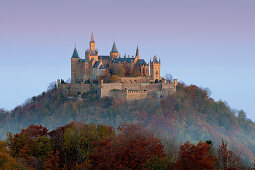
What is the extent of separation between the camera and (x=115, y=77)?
84188 mm

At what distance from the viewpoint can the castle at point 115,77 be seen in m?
83.3

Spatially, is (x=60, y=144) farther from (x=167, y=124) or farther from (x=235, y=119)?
(x=235, y=119)

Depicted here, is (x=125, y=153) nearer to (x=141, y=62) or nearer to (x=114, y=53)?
(x=141, y=62)

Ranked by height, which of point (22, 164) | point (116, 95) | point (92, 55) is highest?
point (92, 55)

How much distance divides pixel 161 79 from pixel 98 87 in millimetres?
11458

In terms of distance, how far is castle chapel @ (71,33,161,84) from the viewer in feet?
284

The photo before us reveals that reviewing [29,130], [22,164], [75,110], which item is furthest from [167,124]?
[22,164]

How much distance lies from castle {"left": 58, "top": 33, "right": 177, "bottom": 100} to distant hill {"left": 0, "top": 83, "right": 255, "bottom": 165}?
1.28 m

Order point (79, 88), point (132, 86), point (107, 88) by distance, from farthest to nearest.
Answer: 1. point (79, 88)
2. point (132, 86)
3. point (107, 88)

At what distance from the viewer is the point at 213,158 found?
139 ft

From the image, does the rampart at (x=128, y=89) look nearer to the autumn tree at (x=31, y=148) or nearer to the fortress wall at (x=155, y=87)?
the fortress wall at (x=155, y=87)

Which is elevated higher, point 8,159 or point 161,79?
point 161,79

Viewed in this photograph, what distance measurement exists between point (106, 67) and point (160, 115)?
1295 centimetres

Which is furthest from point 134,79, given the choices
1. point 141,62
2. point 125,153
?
point 125,153
